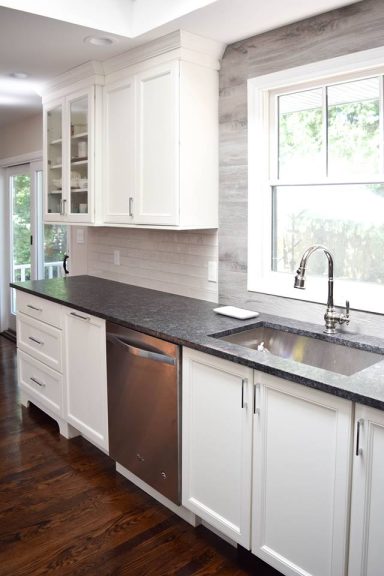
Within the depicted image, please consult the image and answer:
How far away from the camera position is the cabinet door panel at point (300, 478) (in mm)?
1749

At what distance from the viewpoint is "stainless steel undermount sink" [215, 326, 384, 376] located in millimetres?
2279

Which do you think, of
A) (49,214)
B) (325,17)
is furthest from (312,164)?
(49,214)

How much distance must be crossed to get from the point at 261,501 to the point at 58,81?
2.98m

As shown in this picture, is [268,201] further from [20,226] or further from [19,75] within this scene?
[20,226]

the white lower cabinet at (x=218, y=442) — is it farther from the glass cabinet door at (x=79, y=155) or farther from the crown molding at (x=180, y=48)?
the glass cabinet door at (x=79, y=155)

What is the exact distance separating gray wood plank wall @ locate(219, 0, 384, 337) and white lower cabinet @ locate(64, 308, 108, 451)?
751 mm

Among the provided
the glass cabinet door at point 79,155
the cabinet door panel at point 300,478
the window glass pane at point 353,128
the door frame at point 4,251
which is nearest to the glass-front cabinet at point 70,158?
the glass cabinet door at point 79,155

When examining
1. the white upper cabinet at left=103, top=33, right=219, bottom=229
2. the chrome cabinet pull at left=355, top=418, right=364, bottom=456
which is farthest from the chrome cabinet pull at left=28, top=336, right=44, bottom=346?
the chrome cabinet pull at left=355, top=418, right=364, bottom=456

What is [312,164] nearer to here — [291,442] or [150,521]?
[291,442]

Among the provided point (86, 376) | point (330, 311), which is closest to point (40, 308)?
point (86, 376)

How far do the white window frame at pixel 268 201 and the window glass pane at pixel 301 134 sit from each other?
6 cm

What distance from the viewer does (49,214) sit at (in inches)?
159

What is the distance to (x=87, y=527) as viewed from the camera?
244cm

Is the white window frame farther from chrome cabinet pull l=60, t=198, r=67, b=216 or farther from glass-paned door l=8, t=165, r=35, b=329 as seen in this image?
glass-paned door l=8, t=165, r=35, b=329
